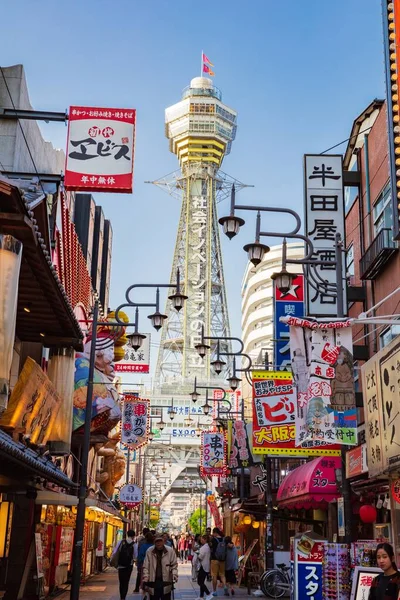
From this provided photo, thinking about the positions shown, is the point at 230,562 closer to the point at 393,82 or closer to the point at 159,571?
the point at 159,571

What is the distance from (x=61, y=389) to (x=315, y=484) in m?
8.06

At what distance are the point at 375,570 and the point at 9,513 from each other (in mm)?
10664

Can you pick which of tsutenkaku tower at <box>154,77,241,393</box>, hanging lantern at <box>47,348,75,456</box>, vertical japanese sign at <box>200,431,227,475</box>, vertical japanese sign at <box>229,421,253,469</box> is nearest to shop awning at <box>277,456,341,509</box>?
hanging lantern at <box>47,348,75,456</box>

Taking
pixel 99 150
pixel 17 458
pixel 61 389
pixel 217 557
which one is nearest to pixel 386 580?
pixel 17 458

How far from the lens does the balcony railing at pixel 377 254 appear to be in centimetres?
1736

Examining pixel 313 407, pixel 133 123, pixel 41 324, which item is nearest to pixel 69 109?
pixel 133 123

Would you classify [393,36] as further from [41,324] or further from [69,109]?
[41,324]

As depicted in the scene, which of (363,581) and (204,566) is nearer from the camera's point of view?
(363,581)

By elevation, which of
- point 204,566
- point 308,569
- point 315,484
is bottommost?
point 204,566

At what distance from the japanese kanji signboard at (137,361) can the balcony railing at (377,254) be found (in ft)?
74.8

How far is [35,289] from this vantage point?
12.6 m

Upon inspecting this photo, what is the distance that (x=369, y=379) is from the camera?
13047 millimetres

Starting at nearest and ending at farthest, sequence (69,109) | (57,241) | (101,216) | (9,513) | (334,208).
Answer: (69,109) → (9,513) → (334,208) → (57,241) → (101,216)

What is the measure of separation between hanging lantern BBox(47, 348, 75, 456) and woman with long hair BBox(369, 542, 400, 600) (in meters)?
9.05
